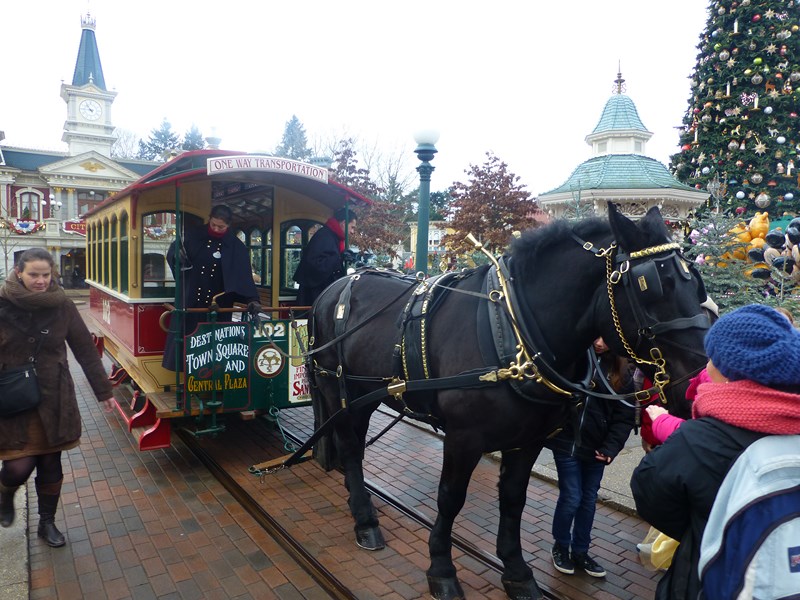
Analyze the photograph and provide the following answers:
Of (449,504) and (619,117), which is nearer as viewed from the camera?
(449,504)

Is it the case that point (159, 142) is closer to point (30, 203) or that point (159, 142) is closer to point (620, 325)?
point (30, 203)

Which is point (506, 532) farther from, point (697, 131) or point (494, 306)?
point (697, 131)

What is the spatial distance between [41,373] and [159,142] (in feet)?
232

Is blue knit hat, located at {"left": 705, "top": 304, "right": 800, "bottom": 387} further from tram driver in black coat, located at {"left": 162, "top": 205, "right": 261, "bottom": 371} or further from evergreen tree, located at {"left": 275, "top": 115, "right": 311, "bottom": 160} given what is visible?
evergreen tree, located at {"left": 275, "top": 115, "right": 311, "bottom": 160}

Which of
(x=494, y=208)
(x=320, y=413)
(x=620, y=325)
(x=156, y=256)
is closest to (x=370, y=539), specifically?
(x=320, y=413)

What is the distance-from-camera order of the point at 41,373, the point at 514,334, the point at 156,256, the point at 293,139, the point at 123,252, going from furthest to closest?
the point at 293,139
the point at 123,252
the point at 156,256
the point at 41,373
the point at 514,334

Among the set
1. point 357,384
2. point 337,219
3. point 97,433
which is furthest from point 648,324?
point 97,433

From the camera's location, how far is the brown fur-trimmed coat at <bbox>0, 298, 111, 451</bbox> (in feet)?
11.8

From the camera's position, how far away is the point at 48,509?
3889 millimetres

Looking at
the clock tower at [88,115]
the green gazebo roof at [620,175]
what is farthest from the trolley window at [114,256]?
the clock tower at [88,115]

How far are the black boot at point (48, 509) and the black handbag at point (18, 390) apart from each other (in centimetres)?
63

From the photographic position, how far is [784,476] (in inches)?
57.2

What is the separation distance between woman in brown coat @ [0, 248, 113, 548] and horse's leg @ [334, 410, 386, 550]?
190 centimetres

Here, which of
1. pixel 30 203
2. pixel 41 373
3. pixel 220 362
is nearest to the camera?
pixel 41 373
